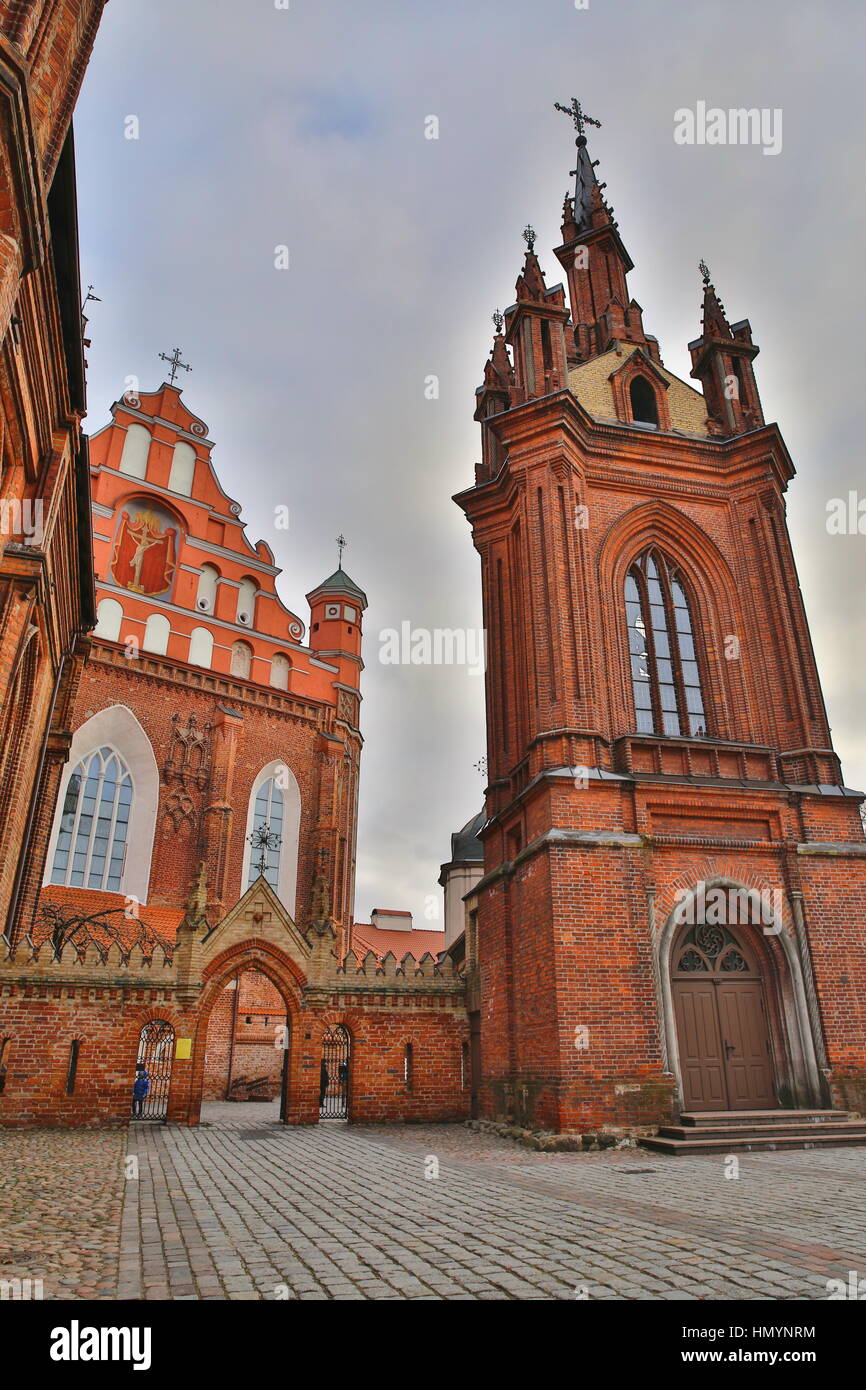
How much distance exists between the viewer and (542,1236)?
5.63 metres

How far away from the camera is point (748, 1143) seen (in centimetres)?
1125

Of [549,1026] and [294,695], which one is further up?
[294,695]

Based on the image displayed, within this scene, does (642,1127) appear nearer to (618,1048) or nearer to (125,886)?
(618,1048)

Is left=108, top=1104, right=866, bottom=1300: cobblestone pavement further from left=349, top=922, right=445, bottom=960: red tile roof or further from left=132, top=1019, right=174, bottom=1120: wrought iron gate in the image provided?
left=349, top=922, right=445, bottom=960: red tile roof

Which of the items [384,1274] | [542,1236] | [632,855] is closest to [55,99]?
[384,1274]

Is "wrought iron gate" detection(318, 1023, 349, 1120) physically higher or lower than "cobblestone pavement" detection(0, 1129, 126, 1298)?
higher

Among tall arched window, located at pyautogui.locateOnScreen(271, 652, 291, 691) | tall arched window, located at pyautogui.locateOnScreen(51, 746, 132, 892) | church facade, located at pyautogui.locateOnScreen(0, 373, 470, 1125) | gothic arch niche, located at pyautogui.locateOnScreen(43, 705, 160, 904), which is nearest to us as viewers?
church facade, located at pyautogui.locateOnScreen(0, 373, 470, 1125)

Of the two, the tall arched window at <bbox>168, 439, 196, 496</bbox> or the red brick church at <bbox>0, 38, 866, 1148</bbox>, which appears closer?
the red brick church at <bbox>0, 38, 866, 1148</bbox>

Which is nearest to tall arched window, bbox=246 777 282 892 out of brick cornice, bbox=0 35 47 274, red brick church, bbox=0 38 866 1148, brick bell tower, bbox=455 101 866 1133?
red brick church, bbox=0 38 866 1148

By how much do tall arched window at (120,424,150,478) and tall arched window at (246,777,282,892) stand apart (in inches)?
457

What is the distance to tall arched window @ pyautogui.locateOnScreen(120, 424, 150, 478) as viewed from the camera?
95.5 feet

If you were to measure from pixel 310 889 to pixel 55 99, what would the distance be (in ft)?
74.8

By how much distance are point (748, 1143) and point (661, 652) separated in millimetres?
8576

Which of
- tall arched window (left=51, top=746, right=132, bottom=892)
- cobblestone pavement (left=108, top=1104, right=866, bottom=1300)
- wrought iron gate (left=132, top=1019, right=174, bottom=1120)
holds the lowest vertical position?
cobblestone pavement (left=108, top=1104, right=866, bottom=1300)
